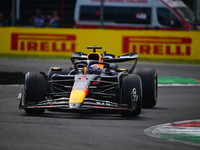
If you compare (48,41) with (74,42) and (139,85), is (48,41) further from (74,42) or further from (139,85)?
(139,85)

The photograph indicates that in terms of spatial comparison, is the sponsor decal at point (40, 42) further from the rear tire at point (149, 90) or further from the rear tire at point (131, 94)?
the rear tire at point (131, 94)

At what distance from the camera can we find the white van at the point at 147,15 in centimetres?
2596

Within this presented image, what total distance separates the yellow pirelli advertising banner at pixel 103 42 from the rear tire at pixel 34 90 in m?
13.1

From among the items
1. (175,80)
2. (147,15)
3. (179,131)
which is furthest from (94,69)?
(147,15)

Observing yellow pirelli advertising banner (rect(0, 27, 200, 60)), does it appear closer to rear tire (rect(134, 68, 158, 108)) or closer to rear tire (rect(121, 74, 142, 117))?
rear tire (rect(134, 68, 158, 108))

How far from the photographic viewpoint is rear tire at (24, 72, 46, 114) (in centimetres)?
945

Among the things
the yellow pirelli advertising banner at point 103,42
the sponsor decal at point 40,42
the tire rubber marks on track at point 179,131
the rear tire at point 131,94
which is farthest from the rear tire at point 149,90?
the sponsor decal at point 40,42

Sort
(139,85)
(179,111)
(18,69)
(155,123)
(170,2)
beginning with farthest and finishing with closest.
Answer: (170,2) < (18,69) < (179,111) < (139,85) < (155,123)

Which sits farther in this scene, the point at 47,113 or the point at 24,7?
the point at 24,7

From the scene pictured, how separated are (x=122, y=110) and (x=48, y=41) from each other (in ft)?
49.1

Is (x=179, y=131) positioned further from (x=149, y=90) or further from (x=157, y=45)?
(x=157, y=45)

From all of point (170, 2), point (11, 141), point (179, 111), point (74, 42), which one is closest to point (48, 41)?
point (74, 42)

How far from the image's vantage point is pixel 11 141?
6.89 meters

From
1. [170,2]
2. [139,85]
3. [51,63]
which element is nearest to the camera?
[139,85]
